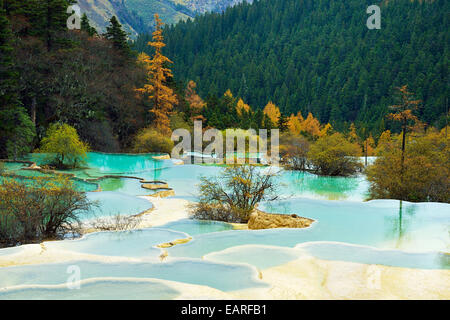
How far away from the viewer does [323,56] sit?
90.2 m

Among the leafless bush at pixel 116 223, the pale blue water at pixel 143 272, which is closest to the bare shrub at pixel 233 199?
the leafless bush at pixel 116 223

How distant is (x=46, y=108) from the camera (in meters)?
24.6

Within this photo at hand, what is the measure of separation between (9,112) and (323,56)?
7933 cm

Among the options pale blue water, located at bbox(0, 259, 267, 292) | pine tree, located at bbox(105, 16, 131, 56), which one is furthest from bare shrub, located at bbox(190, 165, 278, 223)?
pine tree, located at bbox(105, 16, 131, 56)

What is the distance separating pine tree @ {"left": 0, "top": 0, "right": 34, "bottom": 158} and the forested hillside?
46.7 m

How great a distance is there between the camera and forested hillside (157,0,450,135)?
7275 cm

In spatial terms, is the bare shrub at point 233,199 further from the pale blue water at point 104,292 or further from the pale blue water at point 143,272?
the pale blue water at point 104,292

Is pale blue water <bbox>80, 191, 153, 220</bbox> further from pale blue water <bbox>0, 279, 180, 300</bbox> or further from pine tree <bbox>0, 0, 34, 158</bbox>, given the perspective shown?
pine tree <bbox>0, 0, 34, 158</bbox>

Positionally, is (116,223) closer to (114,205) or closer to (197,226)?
(197,226)

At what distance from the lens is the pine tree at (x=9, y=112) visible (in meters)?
19.1

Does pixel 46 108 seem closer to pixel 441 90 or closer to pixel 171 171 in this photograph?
pixel 171 171

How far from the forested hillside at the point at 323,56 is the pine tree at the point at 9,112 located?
46676mm

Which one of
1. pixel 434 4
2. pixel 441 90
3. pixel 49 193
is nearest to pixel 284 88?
pixel 441 90

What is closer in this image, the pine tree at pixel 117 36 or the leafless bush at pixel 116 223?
the leafless bush at pixel 116 223
